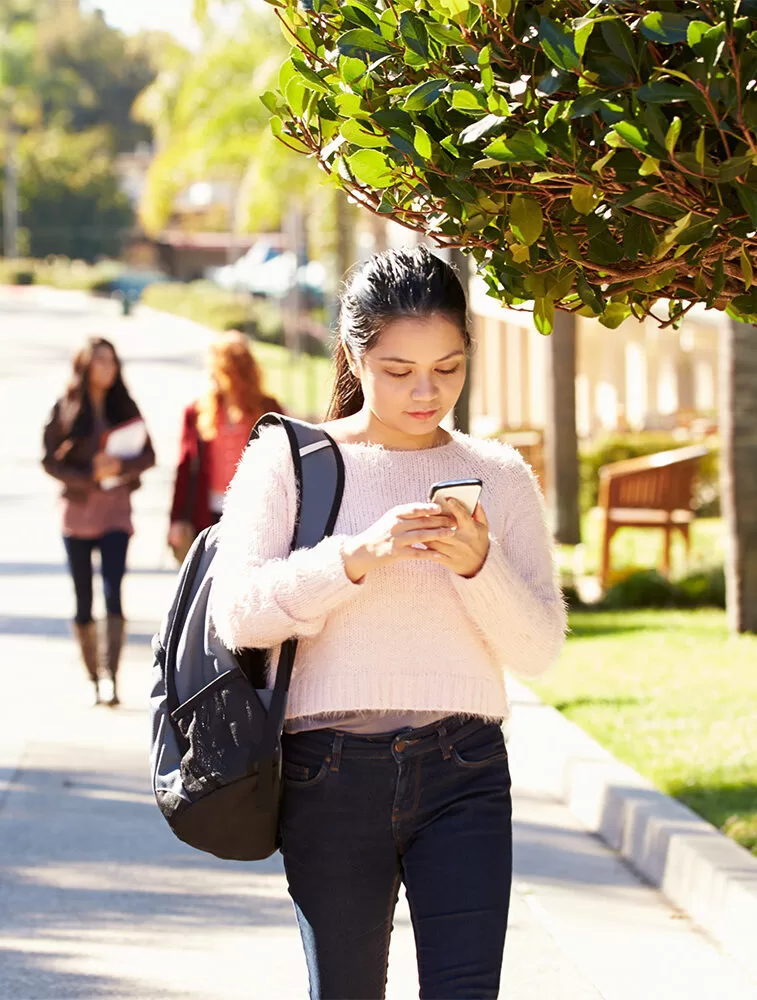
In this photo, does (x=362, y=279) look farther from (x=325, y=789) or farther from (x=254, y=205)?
(x=254, y=205)

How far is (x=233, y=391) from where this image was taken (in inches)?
336

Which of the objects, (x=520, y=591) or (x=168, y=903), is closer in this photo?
(x=520, y=591)

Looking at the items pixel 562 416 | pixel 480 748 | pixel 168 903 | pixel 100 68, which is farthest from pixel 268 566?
pixel 100 68

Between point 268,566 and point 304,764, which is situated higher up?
point 268,566

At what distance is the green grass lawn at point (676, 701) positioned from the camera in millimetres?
7023

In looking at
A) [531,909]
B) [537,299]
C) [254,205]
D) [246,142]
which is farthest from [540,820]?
[254,205]

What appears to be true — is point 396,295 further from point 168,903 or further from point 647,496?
point 647,496

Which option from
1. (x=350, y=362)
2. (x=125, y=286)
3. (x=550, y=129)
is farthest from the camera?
(x=125, y=286)

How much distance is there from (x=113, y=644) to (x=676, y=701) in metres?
2.78

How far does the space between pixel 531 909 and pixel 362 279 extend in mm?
3086

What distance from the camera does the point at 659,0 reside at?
2854 mm

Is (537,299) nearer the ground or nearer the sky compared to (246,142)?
nearer the ground

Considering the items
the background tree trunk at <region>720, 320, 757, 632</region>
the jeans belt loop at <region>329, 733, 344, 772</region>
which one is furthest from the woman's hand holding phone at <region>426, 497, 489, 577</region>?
the background tree trunk at <region>720, 320, 757, 632</region>

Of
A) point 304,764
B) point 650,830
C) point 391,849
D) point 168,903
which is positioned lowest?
point 168,903
